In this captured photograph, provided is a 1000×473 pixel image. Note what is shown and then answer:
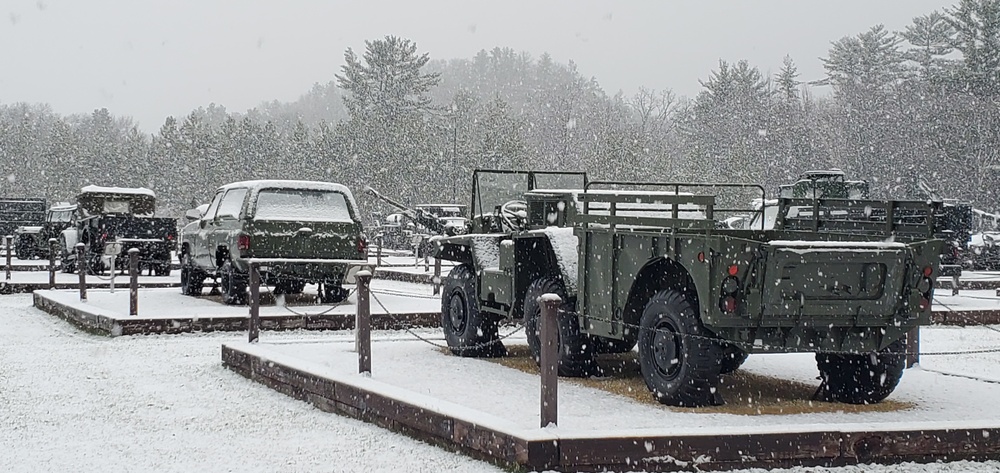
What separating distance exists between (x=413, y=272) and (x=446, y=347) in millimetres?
15462

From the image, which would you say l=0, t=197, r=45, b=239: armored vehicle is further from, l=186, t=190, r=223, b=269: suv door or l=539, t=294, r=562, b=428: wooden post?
l=539, t=294, r=562, b=428: wooden post

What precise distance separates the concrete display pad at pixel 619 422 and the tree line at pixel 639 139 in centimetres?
4532

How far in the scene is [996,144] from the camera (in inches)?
2189

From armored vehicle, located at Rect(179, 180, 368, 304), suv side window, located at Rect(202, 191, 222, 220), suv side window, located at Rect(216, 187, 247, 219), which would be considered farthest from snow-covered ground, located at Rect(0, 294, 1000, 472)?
suv side window, located at Rect(202, 191, 222, 220)

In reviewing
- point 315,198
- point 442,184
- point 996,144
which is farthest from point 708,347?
point 442,184

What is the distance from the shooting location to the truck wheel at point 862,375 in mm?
8734

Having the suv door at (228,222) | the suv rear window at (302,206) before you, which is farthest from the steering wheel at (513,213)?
the suv door at (228,222)

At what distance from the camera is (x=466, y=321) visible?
1176 cm

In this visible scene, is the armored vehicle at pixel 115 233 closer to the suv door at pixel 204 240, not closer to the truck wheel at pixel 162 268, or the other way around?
the truck wheel at pixel 162 268

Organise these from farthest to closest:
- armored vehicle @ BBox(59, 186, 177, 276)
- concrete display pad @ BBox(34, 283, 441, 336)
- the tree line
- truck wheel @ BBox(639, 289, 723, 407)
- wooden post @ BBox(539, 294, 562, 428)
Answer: the tree line
armored vehicle @ BBox(59, 186, 177, 276)
concrete display pad @ BBox(34, 283, 441, 336)
truck wheel @ BBox(639, 289, 723, 407)
wooden post @ BBox(539, 294, 562, 428)

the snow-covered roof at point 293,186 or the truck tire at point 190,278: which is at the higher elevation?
the snow-covered roof at point 293,186

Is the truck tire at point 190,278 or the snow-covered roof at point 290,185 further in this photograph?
the truck tire at point 190,278

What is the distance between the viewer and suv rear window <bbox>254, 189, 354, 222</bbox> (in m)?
16.5

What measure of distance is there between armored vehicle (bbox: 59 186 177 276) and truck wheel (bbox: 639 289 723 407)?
58.1 ft
